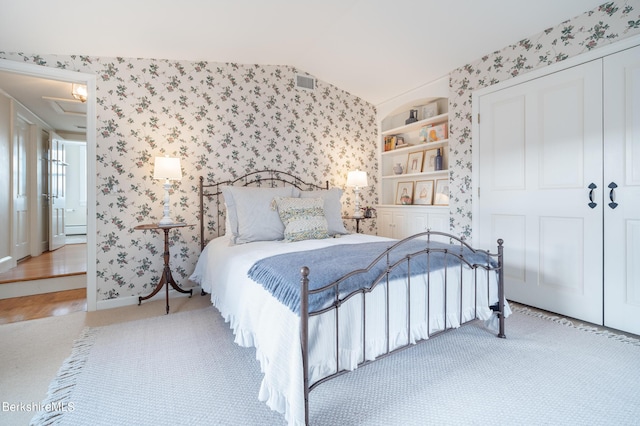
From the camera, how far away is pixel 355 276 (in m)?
1.51

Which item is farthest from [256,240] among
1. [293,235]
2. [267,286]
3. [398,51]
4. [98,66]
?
[398,51]

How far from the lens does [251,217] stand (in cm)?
285

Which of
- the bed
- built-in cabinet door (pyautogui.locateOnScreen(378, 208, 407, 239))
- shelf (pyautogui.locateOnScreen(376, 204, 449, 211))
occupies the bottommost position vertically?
the bed

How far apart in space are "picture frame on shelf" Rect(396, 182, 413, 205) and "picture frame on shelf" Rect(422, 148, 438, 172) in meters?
0.37

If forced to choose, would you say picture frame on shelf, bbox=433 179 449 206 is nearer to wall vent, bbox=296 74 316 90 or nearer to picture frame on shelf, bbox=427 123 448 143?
picture frame on shelf, bbox=427 123 448 143

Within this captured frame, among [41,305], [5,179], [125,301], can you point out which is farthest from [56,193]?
[125,301]

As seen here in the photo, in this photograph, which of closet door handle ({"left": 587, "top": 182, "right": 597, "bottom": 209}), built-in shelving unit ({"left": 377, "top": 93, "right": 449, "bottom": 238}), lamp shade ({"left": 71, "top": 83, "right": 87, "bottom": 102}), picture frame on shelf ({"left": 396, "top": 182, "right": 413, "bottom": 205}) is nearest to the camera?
closet door handle ({"left": 587, "top": 182, "right": 597, "bottom": 209})

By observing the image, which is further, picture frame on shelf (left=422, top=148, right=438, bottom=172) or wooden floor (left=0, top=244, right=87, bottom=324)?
picture frame on shelf (left=422, top=148, right=438, bottom=172)

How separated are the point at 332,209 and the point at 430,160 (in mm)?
1710

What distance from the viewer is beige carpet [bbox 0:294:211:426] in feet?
5.16

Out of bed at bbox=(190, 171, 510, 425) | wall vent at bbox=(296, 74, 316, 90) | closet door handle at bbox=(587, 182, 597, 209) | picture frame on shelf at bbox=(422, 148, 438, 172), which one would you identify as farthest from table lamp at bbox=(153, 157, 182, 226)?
closet door handle at bbox=(587, 182, 597, 209)

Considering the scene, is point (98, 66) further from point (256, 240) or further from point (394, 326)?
point (394, 326)

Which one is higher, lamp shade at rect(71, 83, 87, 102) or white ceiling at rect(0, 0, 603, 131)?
white ceiling at rect(0, 0, 603, 131)

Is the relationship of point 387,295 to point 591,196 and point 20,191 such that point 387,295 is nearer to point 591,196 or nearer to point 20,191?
point 591,196
